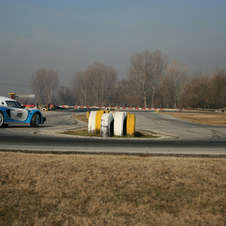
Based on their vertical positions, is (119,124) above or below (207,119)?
above

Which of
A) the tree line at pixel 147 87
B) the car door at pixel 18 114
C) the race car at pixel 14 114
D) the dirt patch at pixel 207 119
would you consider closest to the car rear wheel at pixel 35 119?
the race car at pixel 14 114

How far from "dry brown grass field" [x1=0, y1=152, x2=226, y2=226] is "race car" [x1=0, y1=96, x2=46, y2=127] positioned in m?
9.51

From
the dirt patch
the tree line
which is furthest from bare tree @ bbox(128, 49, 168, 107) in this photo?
the dirt patch

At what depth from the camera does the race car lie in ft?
47.9

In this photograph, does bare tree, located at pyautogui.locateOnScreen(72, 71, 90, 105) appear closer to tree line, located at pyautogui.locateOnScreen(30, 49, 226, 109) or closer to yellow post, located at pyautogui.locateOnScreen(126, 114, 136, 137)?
tree line, located at pyautogui.locateOnScreen(30, 49, 226, 109)

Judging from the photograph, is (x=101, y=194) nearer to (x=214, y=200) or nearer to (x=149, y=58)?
(x=214, y=200)

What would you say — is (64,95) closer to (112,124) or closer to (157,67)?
(157,67)

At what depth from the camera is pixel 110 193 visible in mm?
4059

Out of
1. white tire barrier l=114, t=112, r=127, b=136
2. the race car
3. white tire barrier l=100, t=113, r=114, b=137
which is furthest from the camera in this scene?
the race car

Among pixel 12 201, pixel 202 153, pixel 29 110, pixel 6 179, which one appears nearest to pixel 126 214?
pixel 12 201

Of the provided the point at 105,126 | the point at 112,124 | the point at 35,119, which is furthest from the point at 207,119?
the point at 105,126

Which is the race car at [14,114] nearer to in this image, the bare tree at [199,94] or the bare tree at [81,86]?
the bare tree at [199,94]

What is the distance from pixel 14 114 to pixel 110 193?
41.0 ft

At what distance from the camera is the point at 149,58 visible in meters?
82.1
